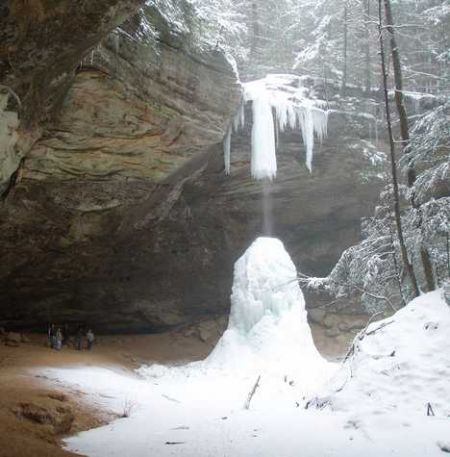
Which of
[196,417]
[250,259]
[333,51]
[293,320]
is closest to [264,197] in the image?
[250,259]

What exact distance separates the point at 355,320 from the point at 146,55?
1591 cm

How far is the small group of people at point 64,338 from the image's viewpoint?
55.8 feet

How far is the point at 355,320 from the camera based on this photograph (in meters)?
22.3

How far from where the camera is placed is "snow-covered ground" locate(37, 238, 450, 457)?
19.9 feet

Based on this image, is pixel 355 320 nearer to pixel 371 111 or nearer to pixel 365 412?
pixel 371 111

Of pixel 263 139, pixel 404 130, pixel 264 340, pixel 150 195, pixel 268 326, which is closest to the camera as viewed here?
pixel 404 130

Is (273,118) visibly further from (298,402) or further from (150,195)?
(298,402)

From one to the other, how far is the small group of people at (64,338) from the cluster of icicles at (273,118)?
8.59m

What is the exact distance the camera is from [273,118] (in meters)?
17.4

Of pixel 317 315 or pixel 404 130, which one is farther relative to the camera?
pixel 317 315

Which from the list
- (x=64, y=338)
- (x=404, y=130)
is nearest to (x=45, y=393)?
(x=404, y=130)

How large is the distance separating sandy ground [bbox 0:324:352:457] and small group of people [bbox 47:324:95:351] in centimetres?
38

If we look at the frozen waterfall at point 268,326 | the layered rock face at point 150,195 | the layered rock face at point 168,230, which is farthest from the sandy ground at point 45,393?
the frozen waterfall at point 268,326

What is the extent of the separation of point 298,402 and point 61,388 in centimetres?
487
